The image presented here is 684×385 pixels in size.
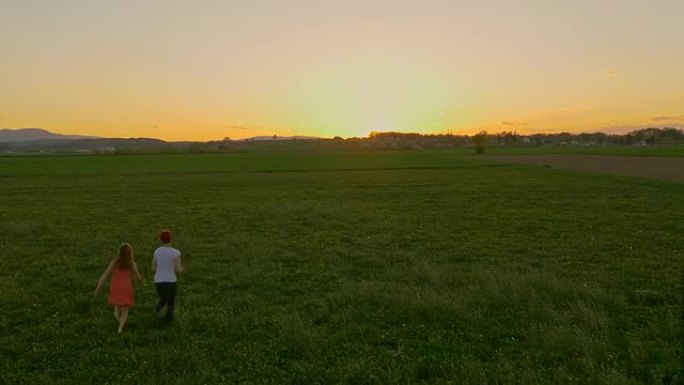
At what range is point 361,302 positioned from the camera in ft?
34.6

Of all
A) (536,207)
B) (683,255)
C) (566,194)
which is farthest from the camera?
(566,194)

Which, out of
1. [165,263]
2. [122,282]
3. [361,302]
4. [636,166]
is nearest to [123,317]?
[122,282]

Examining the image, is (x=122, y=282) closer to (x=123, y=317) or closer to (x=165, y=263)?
(x=123, y=317)

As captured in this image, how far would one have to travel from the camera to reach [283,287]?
11.8 meters

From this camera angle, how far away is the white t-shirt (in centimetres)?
915

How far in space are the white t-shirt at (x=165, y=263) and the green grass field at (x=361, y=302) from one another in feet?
2.90

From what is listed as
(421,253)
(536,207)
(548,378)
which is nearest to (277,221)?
(421,253)

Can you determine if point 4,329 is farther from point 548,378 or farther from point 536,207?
point 536,207

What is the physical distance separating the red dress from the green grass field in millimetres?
506

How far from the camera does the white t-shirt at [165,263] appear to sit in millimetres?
9148

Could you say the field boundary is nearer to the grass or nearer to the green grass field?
the grass

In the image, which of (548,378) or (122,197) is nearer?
(548,378)

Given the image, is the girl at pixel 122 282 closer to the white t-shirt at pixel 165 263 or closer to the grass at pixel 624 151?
the white t-shirt at pixel 165 263

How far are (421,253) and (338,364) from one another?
8.48 m
